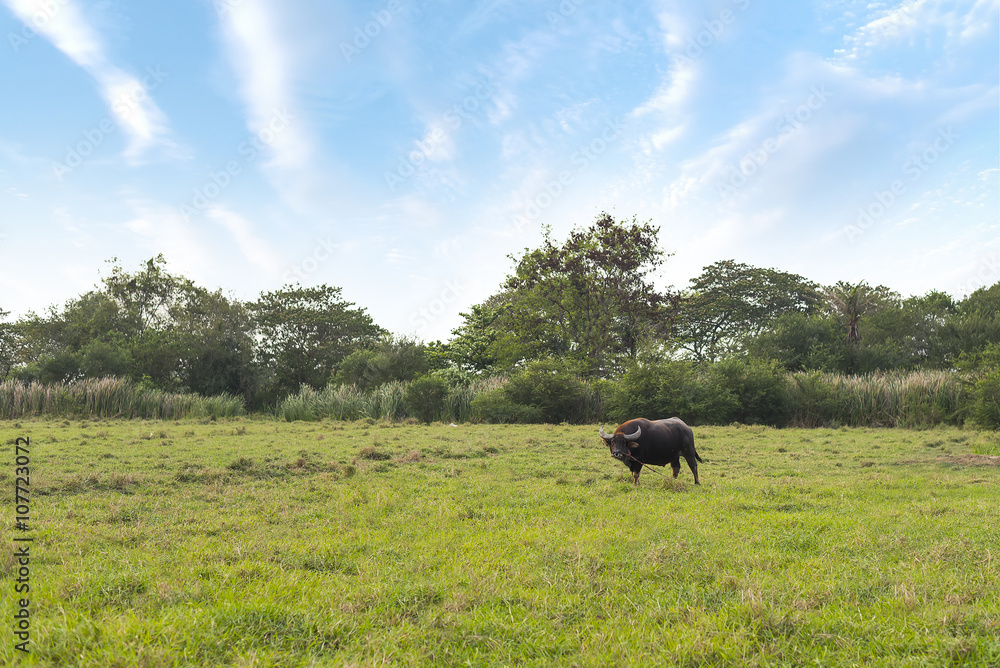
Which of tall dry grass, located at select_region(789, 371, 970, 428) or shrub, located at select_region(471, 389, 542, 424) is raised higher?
tall dry grass, located at select_region(789, 371, 970, 428)

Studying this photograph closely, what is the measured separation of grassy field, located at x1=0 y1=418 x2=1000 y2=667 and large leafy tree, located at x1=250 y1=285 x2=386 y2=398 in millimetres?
31779

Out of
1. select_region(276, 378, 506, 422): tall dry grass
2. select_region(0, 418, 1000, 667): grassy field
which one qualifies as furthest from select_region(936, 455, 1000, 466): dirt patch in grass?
select_region(276, 378, 506, 422): tall dry grass

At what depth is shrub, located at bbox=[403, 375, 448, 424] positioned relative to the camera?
24.5 meters

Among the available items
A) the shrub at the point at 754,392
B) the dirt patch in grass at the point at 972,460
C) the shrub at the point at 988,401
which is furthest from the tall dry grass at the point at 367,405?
the shrub at the point at 988,401

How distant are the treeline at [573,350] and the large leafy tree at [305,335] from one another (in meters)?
0.14

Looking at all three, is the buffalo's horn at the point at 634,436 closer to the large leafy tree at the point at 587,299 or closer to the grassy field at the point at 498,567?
the grassy field at the point at 498,567

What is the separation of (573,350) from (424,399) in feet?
48.9

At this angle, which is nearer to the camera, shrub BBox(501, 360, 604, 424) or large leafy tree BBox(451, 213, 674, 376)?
shrub BBox(501, 360, 604, 424)

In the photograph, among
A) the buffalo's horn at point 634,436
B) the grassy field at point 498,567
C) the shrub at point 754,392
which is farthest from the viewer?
the shrub at point 754,392

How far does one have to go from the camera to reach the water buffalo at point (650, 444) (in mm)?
8898

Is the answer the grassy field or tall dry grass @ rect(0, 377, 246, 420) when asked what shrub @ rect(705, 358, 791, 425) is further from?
tall dry grass @ rect(0, 377, 246, 420)

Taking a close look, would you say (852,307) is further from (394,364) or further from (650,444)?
(650,444)

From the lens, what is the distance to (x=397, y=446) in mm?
13812

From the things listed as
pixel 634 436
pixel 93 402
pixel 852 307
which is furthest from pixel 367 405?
pixel 852 307
